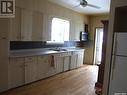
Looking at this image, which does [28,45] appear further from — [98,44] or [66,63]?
[98,44]

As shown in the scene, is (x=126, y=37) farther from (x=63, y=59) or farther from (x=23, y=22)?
(x=63, y=59)

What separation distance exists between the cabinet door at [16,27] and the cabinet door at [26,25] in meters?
0.10

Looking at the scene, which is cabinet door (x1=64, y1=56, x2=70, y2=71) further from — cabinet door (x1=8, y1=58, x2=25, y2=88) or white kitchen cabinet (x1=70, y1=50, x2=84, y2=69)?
cabinet door (x1=8, y1=58, x2=25, y2=88)

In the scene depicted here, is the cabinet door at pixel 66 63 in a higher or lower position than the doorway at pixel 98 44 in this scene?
lower

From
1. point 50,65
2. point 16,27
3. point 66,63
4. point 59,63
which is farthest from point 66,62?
point 16,27

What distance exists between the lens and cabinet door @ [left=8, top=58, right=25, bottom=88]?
346 centimetres

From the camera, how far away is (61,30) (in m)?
6.14

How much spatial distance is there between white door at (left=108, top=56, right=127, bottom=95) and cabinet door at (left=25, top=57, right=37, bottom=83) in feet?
7.59

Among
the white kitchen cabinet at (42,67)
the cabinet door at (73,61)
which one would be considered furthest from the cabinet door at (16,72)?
the cabinet door at (73,61)

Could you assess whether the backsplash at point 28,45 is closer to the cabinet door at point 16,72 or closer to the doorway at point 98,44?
the cabinet door at point 16,72

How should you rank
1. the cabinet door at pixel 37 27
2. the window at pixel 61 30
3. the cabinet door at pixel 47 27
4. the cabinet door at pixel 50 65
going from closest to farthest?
the cabinet door at pixel 37 27, the cabinet door at pixel 50 65, the cabinet door at pixel 47 27, the window at pixel 61 30

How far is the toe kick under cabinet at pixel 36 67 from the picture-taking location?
140 inches

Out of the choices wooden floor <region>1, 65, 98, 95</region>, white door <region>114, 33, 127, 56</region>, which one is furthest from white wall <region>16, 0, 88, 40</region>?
white door <region>114, 33, 127, 56</region>

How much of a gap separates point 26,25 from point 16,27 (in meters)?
0.37
